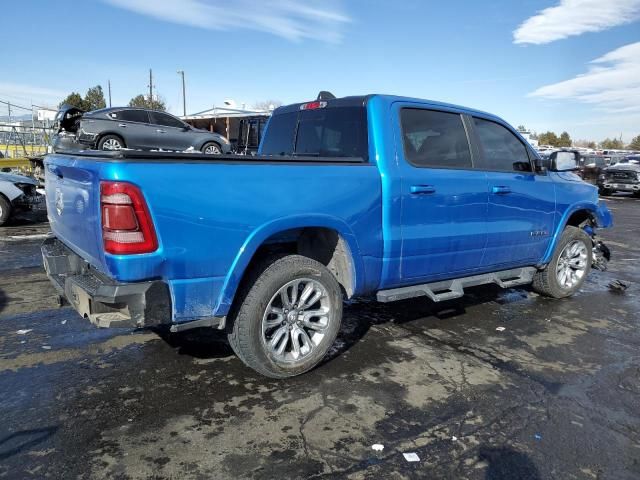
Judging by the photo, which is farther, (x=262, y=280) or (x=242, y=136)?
(x=242, y=136)

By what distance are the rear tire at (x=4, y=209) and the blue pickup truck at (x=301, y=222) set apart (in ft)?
23.6

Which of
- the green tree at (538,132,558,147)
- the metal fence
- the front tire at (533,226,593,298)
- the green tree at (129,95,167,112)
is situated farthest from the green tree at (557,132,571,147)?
the front tire at (533,226,593,298)

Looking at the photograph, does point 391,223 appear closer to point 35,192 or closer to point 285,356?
point 285,356

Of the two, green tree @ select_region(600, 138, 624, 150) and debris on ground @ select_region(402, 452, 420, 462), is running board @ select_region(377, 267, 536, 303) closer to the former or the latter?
debris on ground @ select_region(402, 452, 420, 462)

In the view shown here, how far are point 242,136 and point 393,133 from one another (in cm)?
729

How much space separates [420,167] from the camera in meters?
4.00

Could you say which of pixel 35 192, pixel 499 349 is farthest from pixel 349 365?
pixel 35 192

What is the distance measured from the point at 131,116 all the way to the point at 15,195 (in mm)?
4683

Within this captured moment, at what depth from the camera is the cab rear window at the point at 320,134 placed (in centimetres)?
399

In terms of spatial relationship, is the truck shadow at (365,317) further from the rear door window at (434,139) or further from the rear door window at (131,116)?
the rear door window at (131,116)

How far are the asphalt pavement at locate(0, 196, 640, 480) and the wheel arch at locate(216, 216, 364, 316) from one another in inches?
26.7

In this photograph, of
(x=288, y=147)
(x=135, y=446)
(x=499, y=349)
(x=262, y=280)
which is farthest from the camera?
(x=288, y=147)

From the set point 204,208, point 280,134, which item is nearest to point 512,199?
point 280,134

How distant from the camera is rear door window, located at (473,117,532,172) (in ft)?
15.5
